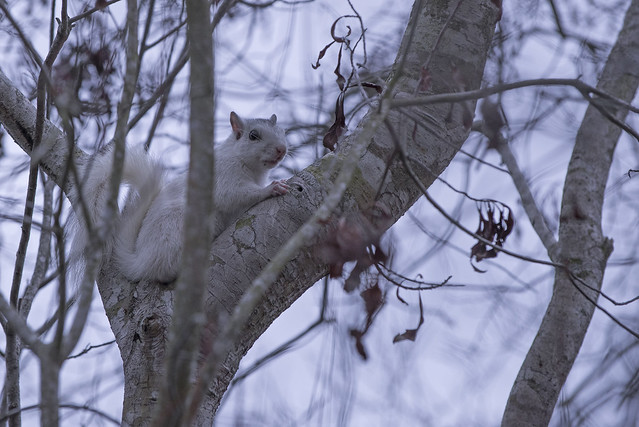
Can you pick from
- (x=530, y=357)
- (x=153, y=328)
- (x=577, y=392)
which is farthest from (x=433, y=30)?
(x=577, y=392)

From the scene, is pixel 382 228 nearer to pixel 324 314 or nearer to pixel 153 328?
pixel 153 328

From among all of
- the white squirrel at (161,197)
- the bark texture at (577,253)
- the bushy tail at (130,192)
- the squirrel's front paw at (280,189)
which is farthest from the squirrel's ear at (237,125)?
the bark texture at (577,253)

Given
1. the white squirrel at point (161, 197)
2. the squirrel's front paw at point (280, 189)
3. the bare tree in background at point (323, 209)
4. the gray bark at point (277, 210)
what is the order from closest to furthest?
the bare tree in background at point (323, 209), the gray bark at point (277, 210), the squirrel's front paw at point (280, 189), the white squirrel at point (161, 197)

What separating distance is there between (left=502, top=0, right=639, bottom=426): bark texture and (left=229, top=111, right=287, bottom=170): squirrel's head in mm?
1405

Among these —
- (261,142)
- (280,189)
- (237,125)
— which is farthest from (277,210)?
(237,125)

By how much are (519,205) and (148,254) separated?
210 cm

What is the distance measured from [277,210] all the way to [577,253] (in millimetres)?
1226

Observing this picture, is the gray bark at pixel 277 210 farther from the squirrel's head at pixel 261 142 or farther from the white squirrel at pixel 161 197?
the squirrel's head at pixel 261 142

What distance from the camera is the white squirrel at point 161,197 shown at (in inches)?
99.7

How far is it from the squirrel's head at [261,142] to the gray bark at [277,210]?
1.18m

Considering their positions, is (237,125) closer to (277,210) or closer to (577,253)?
(277,210)

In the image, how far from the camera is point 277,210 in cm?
225

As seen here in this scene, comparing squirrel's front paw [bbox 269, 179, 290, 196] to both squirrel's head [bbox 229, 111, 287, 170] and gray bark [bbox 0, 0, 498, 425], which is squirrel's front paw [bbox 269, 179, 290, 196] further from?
squirrel's head [bbox 229, 111, 287, 170]

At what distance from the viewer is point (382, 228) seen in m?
1.75
